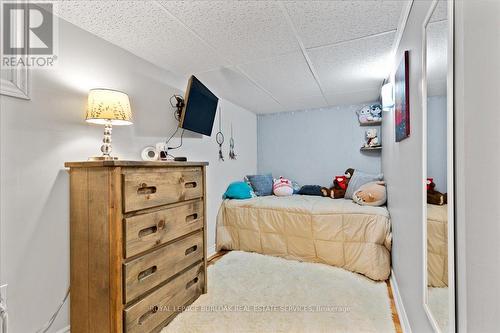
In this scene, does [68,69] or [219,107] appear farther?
[219,107]

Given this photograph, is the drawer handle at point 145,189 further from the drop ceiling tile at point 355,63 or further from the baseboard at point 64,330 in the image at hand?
the drop ceiling tile at point 355,63

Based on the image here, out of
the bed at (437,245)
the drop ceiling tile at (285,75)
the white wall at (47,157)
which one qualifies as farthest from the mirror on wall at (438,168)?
the white wall at (47,157)

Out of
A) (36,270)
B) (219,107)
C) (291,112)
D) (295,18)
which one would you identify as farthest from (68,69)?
(291,112)

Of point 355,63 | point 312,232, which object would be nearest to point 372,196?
point 312,232

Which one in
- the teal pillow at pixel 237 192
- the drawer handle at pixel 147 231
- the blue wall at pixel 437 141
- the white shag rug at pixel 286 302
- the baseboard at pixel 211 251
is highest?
the blue wall at pixel 437 141

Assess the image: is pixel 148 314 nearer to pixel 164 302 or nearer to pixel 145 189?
pixel 164 302

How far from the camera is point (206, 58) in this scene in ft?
6.96

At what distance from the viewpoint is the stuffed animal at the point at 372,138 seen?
3.52 meters

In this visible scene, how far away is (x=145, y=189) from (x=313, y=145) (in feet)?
10.2

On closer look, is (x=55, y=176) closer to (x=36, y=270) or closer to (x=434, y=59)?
(x=36, y=270)

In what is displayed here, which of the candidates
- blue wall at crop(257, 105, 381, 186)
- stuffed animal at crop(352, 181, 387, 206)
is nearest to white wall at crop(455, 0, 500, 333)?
stuffed animal at crop(352, 181, 387, 206)

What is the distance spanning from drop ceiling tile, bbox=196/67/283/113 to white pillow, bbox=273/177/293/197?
1228 millimetres

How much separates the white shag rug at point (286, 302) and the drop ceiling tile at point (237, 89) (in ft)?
6.73

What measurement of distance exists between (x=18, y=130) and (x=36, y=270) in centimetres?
82
